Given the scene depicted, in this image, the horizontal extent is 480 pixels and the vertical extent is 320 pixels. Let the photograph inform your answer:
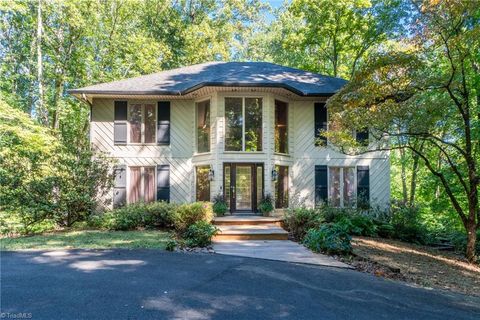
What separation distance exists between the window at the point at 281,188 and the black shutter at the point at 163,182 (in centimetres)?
419

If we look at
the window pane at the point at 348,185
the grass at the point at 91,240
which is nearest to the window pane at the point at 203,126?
the grass at the point at 91,240

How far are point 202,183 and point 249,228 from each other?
3.21m

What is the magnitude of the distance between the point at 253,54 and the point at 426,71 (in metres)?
21.1

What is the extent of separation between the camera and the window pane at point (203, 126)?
11.6 metres

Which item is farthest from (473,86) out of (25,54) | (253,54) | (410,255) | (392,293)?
(25,54)

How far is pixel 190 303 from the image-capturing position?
148 inches

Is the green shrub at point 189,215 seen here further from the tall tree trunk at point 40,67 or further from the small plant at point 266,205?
the tall tree trunk at point 40,67

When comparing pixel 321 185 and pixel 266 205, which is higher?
pixel 321 185

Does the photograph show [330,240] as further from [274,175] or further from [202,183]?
[202,183]

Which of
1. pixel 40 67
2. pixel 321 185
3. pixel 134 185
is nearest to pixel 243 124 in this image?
pixel 321 185

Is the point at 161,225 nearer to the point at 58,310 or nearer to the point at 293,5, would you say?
the point at 58,310

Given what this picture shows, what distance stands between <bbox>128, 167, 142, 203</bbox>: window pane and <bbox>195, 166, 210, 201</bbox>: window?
7.38 feet

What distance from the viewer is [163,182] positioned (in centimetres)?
1173

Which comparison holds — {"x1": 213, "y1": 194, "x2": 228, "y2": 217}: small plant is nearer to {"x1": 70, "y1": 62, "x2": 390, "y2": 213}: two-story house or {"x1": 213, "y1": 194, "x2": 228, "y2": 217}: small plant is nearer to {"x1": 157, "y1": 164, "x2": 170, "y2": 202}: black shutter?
{"x1": 70, "y1": 62, "x2": 390, "y2": 213}: two-story house
